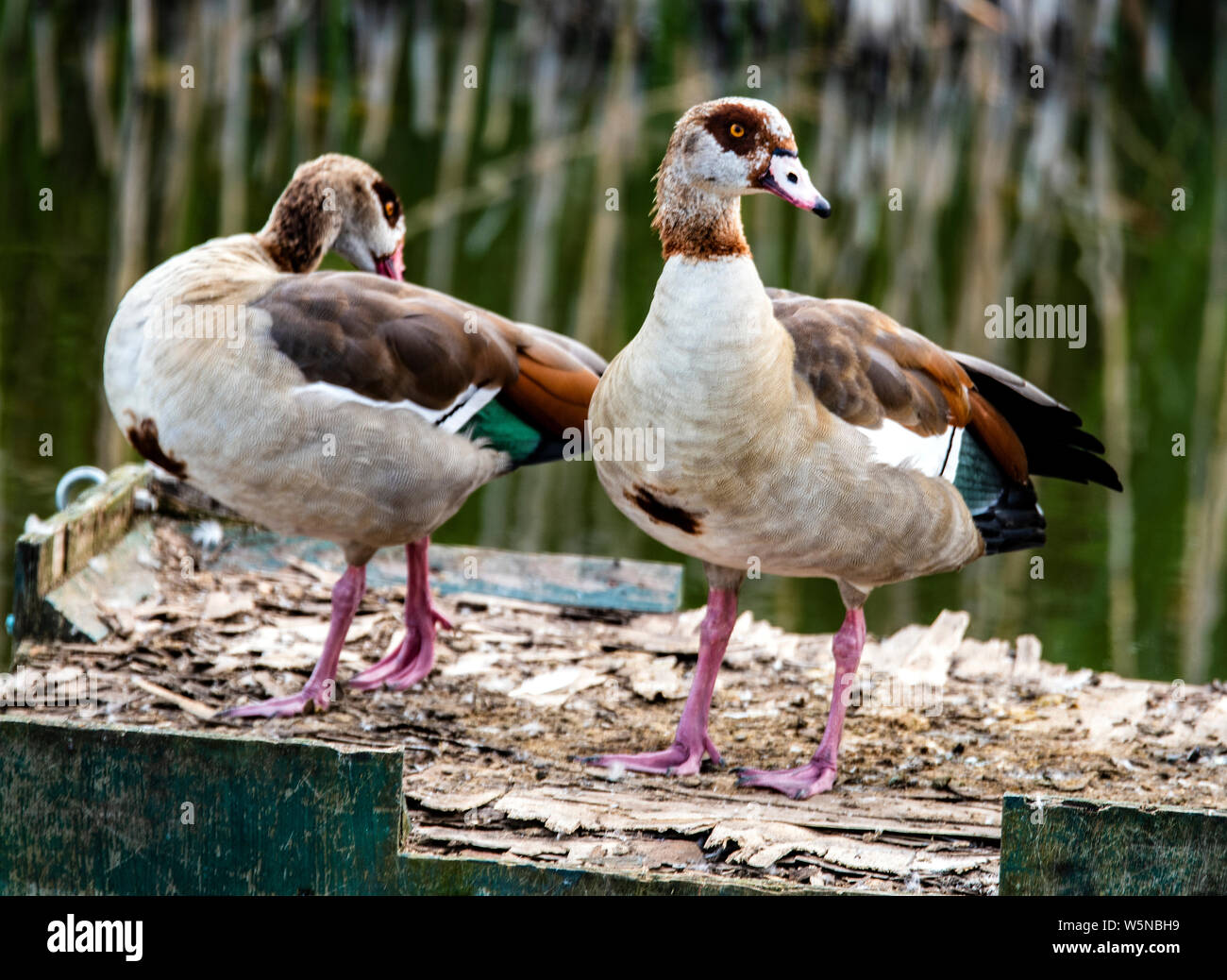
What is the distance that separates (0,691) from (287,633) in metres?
1.03

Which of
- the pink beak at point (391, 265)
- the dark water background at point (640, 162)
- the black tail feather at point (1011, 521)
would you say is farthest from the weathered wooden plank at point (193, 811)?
the dark water background at point (640, 162)

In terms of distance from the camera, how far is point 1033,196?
1306 cm

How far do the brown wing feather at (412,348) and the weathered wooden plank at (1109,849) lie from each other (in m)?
2.27

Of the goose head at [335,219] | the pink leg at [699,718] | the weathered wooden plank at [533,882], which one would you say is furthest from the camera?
the goose head at [335,219]

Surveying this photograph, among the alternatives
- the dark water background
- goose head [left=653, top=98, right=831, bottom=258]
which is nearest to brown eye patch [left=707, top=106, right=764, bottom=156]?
goose head [left=653, top=98, right=831, bottom=258]

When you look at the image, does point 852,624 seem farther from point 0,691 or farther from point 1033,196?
point 1033,196

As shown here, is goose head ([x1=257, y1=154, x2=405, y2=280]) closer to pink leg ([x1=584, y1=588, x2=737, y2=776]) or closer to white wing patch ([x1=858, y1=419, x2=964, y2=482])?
pink leg ([x1=584, y1=588, x2=737, y2=776])

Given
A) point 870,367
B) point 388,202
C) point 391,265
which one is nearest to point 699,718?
point 870,367

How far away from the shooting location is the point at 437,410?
4875mm

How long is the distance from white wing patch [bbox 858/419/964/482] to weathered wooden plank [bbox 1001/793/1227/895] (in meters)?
1.29

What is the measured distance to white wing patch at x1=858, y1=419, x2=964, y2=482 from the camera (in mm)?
4289

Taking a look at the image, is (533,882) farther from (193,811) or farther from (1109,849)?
(1109,849)

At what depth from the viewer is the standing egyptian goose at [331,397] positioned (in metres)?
4.66

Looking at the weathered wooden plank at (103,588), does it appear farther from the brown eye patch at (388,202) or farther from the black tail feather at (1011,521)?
the black tail feather at (1011,521)
